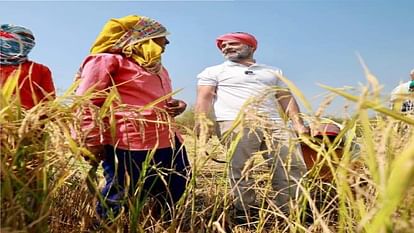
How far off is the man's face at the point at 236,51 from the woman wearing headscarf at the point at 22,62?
1.01 meters

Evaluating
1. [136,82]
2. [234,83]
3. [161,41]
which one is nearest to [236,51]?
[234,83]

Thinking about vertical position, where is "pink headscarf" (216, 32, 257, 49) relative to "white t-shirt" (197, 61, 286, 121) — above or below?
above

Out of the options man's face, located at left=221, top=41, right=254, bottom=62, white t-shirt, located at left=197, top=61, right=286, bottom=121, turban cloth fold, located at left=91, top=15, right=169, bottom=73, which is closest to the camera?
turban cloth fold, located at left=91, top=15, right=169, bottom=73

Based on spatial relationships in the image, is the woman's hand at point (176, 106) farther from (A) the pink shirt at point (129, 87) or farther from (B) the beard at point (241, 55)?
(B) the beard at point (241, 55)

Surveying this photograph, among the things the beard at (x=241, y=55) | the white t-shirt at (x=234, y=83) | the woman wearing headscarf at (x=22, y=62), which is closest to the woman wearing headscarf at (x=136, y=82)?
the woman wearing headscarf at (x=22, y=62)

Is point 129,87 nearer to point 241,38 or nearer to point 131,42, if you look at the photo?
point 131,42

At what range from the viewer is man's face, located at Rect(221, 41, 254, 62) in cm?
267

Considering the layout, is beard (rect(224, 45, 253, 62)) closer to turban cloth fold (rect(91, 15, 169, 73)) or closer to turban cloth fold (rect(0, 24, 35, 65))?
turban cloth fold (rect(91, 15, 169, 73))

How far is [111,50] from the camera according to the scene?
2.05 metres

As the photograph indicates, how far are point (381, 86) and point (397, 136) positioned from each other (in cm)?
22

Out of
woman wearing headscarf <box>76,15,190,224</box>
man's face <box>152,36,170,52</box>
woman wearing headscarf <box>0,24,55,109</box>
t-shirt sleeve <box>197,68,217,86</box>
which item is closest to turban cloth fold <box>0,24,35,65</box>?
woman wearing headscarf <box>0,24,55,109</box>

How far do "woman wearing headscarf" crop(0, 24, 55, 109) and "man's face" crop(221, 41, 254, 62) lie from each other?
1013 mm

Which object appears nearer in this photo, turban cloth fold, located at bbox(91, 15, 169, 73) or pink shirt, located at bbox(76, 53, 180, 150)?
pink shirt, located at bbox(76, 53, 180, 150)

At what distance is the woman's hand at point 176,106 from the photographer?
2141mm
